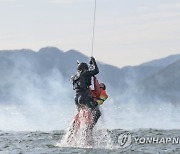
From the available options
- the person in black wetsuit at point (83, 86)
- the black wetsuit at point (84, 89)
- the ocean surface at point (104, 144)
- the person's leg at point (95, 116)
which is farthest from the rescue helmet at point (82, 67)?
the ocean surface at point (104, 144)

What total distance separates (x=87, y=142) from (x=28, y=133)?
696 cm

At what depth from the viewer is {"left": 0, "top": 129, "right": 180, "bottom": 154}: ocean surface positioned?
28.8 metres

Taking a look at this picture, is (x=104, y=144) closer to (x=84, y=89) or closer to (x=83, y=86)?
(x=84, y=89)

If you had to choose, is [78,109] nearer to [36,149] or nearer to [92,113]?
[92,113]

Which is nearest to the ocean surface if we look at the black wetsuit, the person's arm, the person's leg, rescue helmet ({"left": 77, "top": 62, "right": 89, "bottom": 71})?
the person's leg

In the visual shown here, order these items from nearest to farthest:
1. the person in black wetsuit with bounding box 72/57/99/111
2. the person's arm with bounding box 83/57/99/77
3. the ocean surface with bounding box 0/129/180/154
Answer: the ocean surface with bounding box 0/129/180/154 → the person's arm with bounding box 83/57/99/77 → the person in black wetsuit with bounding box 72/57/99/111

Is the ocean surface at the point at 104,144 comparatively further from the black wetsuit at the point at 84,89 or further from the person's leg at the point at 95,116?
the black wetsuit at the point at 84,89

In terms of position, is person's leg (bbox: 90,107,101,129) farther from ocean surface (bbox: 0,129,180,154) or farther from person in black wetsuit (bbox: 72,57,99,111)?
ocean surface (bbox: 0,129,180,154)

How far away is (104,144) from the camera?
3061cm

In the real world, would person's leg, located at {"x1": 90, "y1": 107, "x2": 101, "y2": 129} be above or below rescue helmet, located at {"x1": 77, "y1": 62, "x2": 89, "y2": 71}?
below

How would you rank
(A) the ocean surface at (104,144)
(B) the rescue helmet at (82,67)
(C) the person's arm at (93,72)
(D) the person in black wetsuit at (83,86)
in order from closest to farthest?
(A) the ocean surface at (104,144), (C) the person's arm at (93,72), (D) the person in black wetsuit at (83,86), (B) the rescue helmet at (82,67)

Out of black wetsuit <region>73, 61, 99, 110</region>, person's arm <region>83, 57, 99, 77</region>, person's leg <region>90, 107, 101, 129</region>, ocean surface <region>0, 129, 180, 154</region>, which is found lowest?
ocean surface <region>0, 129, 180, 154</region>

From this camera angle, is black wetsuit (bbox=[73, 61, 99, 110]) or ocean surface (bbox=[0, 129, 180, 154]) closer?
ocean surface (bbox=[0, 129, 180, 154])

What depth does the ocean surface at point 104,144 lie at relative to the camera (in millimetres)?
28797
